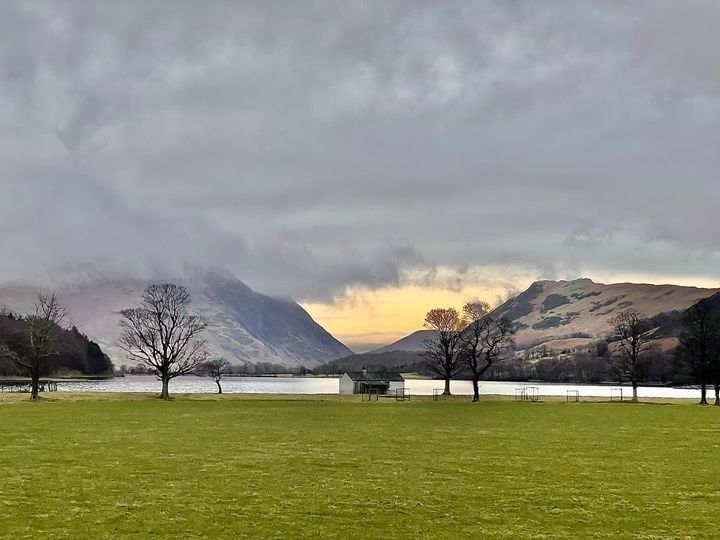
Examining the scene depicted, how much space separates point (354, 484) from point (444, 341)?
3995 inches

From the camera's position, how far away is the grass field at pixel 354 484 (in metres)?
15.9

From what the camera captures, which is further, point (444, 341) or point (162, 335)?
point (444, 341)

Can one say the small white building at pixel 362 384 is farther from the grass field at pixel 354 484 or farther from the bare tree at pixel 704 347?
the grass field at pixel 354 484

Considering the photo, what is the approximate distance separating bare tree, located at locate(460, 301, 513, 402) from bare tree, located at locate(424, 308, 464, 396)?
1846 mm

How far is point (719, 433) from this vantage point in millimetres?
41812

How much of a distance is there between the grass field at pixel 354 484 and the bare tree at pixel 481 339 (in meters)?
Answer: 64.0

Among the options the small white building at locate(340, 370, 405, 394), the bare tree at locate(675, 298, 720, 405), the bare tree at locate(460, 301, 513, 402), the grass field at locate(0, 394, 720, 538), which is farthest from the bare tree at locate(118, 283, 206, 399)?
the bare tree at locate(675, 298, 720, 405)

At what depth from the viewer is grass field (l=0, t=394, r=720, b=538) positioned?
15.9 metres

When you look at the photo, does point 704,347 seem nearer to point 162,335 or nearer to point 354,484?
point 162,335

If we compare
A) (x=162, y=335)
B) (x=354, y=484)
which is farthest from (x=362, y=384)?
(x=354, y=484)

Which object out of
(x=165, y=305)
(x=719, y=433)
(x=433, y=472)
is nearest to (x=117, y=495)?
(x=433, y=472)

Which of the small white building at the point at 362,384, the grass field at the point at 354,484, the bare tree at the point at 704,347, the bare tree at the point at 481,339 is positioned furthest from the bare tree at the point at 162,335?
the bare tree at the point at 704,347

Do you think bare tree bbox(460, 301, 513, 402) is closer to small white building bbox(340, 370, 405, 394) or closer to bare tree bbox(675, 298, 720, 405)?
small white building bbox(340, 370, 405, 394)

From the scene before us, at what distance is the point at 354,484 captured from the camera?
21.2 meters
